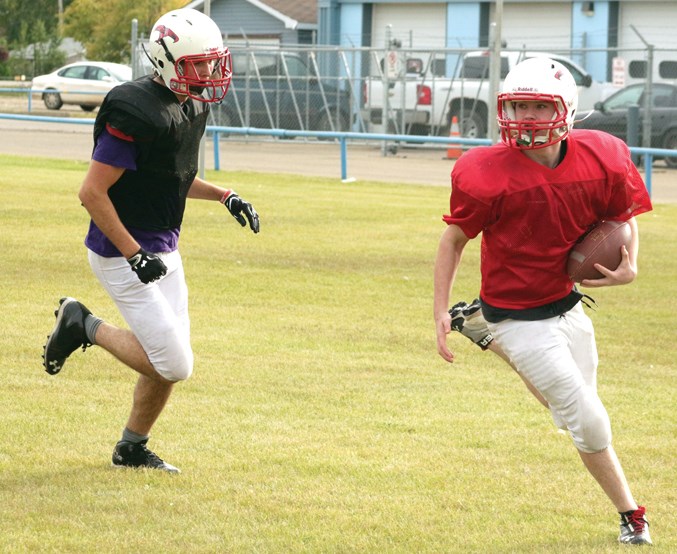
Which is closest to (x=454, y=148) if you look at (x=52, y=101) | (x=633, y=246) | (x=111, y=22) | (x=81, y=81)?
(x=81, y=81)

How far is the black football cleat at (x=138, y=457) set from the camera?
5762mm

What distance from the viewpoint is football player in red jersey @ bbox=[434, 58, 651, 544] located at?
4750 mm

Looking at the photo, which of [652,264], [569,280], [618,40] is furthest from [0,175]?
[618,40]

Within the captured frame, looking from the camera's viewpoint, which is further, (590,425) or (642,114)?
(642,114)

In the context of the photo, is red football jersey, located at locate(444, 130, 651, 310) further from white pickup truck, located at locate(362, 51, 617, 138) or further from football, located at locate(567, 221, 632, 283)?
white pickup truck, located at locate(362, 51, 617, 138)

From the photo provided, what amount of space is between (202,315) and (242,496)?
14.5 ft

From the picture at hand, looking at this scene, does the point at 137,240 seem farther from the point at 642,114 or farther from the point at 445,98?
the point at 445,98

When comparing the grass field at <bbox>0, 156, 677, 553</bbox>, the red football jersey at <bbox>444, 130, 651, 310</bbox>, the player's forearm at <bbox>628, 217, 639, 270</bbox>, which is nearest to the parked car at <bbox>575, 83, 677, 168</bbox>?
the grass field at <bbox>0, 156, 677, 553</bbox>

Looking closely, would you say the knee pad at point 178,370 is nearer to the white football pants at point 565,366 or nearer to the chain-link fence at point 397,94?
the white football pants at point 565,366

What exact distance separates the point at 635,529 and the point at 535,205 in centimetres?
124

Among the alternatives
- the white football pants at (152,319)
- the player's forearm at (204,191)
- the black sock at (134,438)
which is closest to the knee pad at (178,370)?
the white football pants at (152,319)

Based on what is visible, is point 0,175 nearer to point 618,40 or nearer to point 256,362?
point 256,362

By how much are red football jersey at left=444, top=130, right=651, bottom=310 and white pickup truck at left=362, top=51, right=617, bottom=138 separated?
68.9 feet

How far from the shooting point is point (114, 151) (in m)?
5.33
